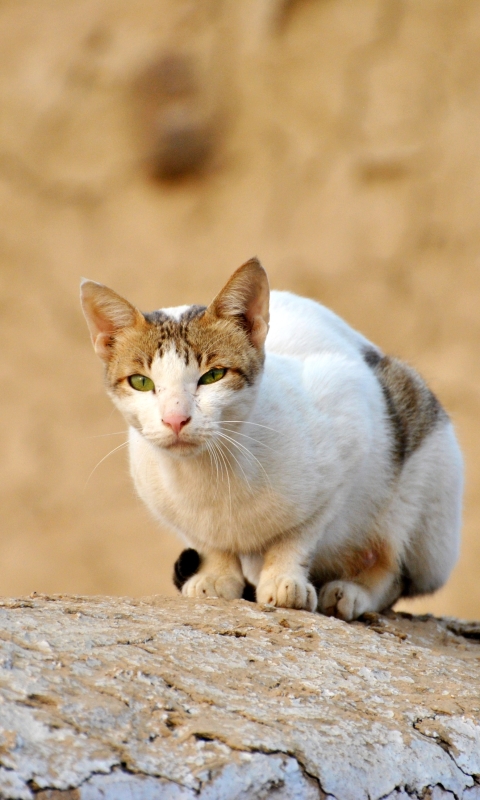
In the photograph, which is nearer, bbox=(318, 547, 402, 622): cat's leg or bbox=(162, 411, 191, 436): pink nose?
bbox=(162, 411, 191, 436): pink nose

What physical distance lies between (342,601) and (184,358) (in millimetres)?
801

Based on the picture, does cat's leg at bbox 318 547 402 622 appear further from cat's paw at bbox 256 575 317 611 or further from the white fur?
cat's paw at bbox 256 575 317 611

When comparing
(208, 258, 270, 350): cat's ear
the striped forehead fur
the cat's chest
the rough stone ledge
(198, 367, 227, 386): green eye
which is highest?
(208, 258, 270, 350): cat's ear

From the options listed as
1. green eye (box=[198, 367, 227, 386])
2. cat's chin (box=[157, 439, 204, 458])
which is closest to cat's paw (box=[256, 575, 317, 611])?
cat's chin (box=[157, 439, 204, 458])

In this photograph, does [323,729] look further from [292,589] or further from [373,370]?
[373,370]

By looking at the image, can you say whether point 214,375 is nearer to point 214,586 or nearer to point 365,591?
point 214,586

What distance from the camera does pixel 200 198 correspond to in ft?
18.7

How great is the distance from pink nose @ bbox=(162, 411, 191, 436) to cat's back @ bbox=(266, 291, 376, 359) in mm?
697

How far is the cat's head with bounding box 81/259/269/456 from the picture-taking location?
199 cm

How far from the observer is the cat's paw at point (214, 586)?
2.25 m

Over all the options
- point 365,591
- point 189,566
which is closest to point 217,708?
point 189,566

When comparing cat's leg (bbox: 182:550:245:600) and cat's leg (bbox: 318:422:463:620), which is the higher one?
cat's leg (bbox: 318:422:463:620)

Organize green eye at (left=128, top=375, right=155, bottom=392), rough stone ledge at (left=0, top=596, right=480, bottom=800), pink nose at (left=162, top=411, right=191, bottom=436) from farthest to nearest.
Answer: green eye at (left=128, top=375, right=155, bottom=392) < pink nose at (left=162, top=411, right=191, bottom=436) < rough stone ledge at (left=0, top=596, right=480, bottom=800)

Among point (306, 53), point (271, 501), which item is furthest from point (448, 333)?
point (271, 501)
